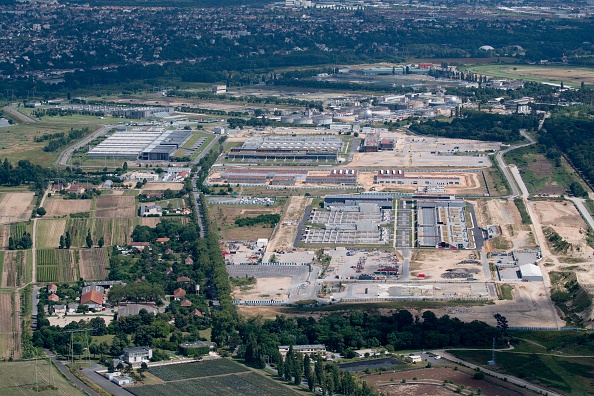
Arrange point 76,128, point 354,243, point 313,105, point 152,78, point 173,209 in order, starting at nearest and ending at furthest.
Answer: point 354,243
point 173,209
point 76,128
point 313,105
point 152,78

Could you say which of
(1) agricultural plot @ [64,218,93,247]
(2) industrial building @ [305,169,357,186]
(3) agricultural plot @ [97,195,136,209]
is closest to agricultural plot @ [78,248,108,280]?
(1) agricultural plot @ [64,218,93,247]

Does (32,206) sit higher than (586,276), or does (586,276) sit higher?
(32,206)

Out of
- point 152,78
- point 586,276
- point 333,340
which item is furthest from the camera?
point 152,78

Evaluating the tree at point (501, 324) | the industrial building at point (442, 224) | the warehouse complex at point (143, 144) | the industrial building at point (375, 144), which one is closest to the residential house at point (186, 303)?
the tree at point (501, 324)

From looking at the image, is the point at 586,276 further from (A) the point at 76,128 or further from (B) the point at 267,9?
(B) the point at 267,9

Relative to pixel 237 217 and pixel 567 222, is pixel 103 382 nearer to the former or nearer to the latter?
pixel 237 217

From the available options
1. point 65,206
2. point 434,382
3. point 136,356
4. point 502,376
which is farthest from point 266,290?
point 65,206

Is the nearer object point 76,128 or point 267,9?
point 76,128

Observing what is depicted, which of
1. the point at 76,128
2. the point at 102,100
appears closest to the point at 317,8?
the point at 102,100
